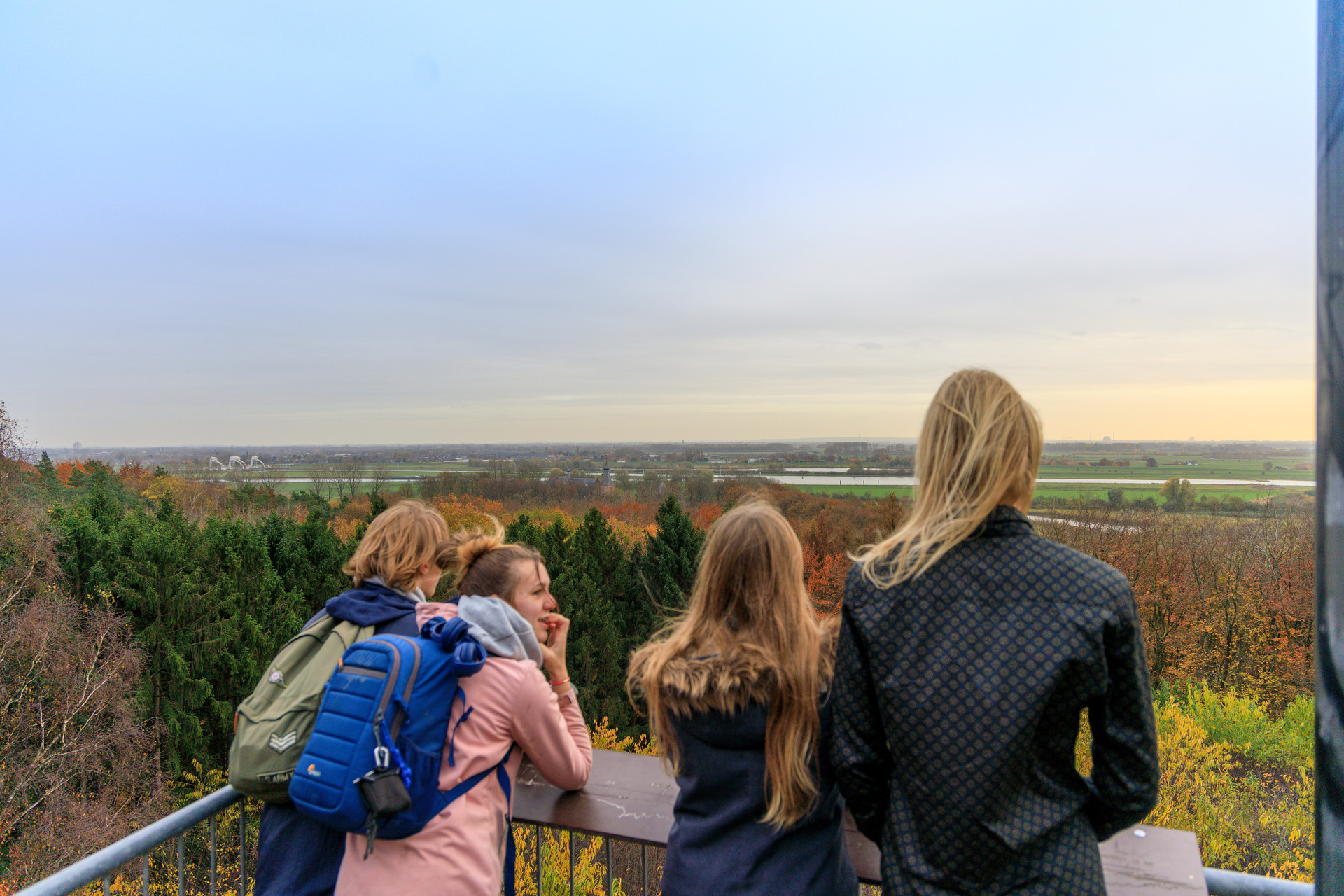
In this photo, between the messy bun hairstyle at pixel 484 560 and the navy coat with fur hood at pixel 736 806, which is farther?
the messy bun hairstyle at pixel 484 560

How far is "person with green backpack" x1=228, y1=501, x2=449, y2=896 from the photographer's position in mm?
1927

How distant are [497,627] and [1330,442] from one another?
5.68 feet

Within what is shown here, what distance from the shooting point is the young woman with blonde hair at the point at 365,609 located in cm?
197

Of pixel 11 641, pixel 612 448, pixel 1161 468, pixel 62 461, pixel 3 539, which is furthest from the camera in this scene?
pixel 612 448

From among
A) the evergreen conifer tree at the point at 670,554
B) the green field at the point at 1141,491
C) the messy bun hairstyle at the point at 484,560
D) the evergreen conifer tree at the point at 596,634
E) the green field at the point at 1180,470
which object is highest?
the messy bun hairstyle at the point at 484,560

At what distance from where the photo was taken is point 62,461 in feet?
173

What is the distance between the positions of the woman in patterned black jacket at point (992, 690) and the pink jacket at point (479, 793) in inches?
30.6

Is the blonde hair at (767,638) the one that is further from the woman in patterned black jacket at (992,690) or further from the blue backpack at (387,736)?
the blue backpack at (387,736)

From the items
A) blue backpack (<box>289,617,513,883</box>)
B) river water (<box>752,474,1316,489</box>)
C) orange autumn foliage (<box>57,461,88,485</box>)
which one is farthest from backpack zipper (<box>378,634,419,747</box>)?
orange autumn foliage (<box>57,461,88,485</box>)

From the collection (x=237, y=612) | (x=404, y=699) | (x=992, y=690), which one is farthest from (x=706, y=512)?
(x=992, y=690)

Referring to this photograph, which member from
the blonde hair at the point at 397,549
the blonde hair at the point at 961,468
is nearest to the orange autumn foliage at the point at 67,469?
the blonde hair at the point at 397,549

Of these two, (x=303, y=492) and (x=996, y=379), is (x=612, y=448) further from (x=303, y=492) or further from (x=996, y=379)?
(x=996, y=379)

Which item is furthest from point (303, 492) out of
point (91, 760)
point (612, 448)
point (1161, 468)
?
point (1161, 468)

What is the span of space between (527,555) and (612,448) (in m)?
78.7
